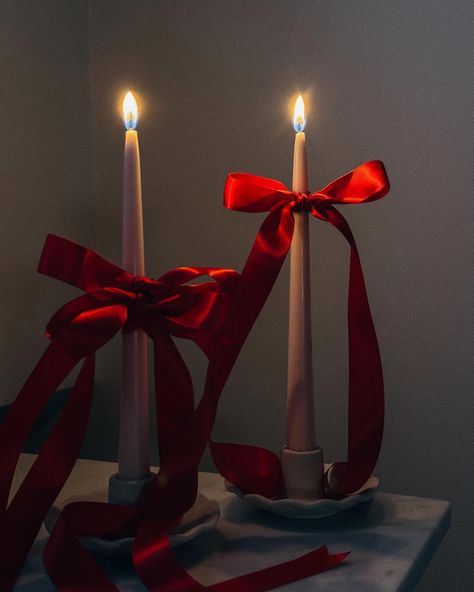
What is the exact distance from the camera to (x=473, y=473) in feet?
2.81

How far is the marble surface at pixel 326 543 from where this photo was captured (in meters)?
0.50

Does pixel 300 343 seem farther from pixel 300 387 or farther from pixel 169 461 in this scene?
pixel 169 461

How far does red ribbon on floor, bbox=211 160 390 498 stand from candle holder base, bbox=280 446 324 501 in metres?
0.01

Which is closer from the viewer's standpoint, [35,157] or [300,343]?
[300,343]

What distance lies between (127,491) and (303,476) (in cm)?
15

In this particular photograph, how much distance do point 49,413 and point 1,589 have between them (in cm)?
38

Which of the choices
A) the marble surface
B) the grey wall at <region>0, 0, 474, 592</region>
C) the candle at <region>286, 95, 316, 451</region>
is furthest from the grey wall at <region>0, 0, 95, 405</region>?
the candle at <region>286, 95, 316, 451</region>

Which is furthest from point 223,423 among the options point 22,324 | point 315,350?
point 22,324

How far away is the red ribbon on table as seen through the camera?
1.60 ft

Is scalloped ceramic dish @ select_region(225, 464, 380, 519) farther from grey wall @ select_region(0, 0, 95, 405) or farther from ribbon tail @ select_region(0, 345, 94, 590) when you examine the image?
grey wall @ select_region(0, 0, 95, 405)

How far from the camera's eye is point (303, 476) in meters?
0.60

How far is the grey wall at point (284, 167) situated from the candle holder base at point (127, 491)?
1.09 feet

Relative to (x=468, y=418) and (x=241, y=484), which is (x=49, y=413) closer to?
(x=241, y=484)

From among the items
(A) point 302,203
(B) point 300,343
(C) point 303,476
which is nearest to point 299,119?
(A) point 302,203
